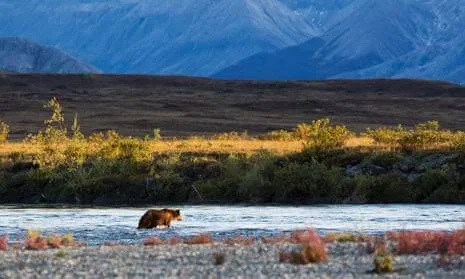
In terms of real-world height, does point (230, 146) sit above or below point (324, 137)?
above

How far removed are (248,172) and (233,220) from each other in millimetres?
10864

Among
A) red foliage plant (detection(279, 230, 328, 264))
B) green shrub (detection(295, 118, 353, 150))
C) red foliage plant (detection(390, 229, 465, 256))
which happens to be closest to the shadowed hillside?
green shrub (detection(295, 118, 353, 150))

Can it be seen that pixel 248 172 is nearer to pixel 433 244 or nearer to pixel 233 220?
pixel 233 220

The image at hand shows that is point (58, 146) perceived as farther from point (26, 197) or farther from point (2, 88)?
point (2, 88)

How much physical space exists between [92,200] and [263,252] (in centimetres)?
2991

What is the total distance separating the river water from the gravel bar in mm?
7362

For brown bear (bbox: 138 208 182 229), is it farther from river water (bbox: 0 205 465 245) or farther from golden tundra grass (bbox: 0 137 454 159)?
golden tundra grass (bbox: 0 137 454 159)

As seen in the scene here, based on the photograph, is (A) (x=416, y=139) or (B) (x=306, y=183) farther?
(A) (x=416, y=139)

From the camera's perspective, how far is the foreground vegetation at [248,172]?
54.6 meters

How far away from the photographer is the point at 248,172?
5562 cm

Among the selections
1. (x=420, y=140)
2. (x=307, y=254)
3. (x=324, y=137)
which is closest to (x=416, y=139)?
(x=420, y=140)

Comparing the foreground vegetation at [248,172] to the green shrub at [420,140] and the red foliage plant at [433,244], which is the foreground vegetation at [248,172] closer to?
the green shrub at [420,140]

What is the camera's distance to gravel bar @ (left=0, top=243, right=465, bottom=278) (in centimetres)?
2477

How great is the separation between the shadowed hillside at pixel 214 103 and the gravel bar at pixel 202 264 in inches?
2776
